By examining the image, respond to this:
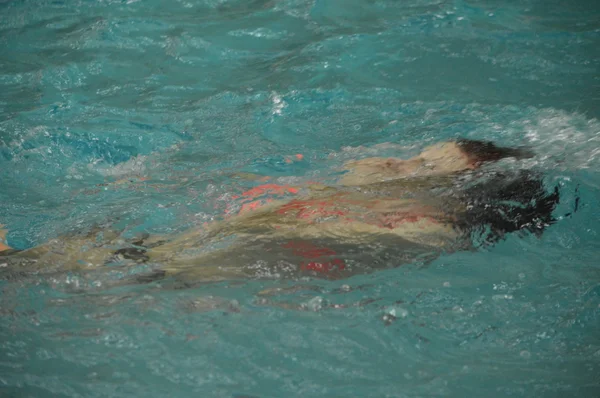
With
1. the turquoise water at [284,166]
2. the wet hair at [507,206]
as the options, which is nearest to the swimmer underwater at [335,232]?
the wet hair at [507,206]

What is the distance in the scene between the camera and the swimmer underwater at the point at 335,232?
12.3 feet

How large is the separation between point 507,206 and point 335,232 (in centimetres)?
129

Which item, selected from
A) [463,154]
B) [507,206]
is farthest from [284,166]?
[507,206]

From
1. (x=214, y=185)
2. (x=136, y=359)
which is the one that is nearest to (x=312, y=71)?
(x=214, y=185)

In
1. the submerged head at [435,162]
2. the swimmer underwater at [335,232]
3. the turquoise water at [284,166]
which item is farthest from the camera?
the submerged head at [435,162]

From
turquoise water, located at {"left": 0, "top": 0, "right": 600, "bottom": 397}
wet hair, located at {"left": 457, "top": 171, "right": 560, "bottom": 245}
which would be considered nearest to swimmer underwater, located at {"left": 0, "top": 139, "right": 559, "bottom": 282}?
wet hair, located at {"left": 457, "top": 171, "right": 560, "bottom": 245}

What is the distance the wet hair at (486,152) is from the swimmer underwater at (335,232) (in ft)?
A: 0.33

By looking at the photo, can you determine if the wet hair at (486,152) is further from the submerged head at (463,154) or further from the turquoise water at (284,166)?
the turquoise water at (284,166)

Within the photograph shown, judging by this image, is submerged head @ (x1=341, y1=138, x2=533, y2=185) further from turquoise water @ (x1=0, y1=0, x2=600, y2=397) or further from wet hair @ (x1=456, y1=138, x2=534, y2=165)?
turquoise water @ (x1=0, y1=0, x2=600, y2=397)

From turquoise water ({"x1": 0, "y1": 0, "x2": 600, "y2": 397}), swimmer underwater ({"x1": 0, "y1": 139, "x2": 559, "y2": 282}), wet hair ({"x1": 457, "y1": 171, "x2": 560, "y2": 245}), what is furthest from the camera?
wet hair ({"x1": 457, "y1": 171, "x2": 560, "y2": 245})

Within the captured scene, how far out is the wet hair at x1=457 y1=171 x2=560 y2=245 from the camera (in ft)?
13.3

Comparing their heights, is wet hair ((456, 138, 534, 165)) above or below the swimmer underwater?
above

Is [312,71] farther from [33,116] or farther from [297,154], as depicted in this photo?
[33,116]

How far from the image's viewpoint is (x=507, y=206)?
4148 mm
